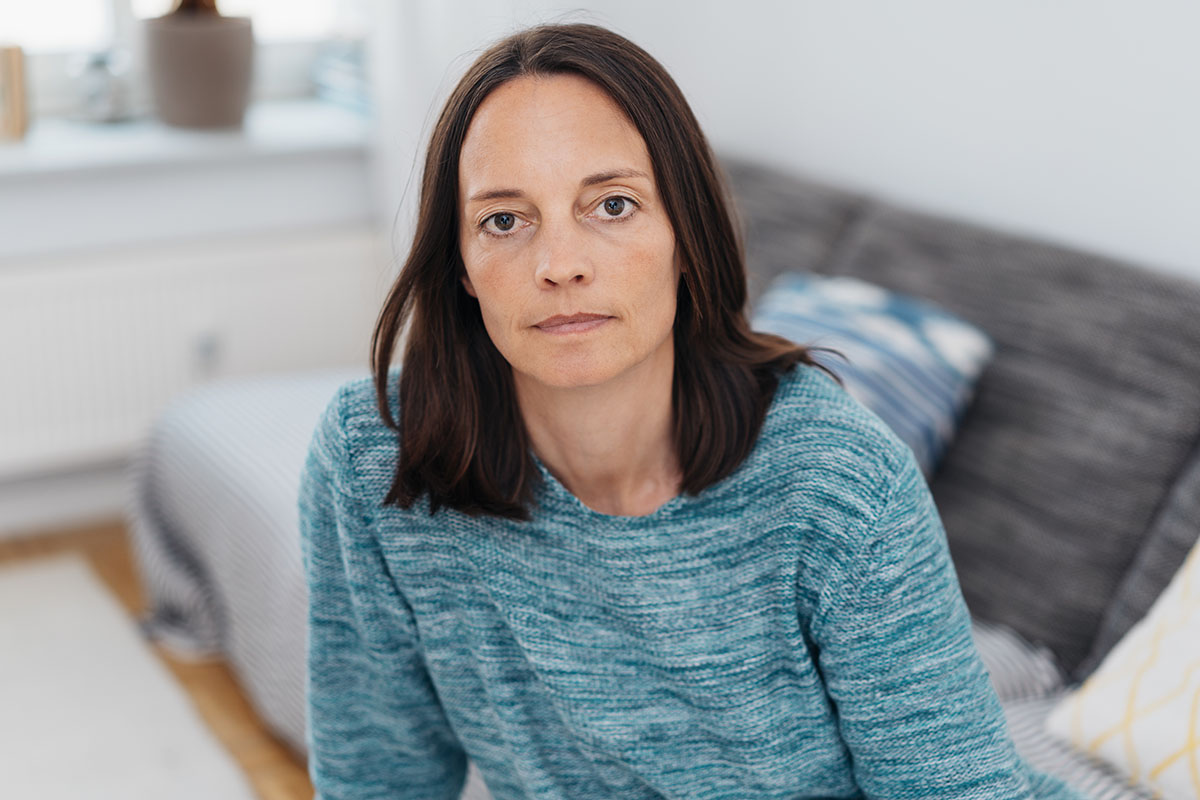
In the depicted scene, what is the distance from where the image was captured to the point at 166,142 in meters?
2.83

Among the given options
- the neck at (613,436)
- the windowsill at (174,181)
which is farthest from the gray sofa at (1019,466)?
the windowsill at (174,181)

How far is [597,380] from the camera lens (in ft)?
3.42

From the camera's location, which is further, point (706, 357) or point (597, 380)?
point (706, 357)

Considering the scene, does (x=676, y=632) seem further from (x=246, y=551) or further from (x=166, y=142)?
(x=166, y=142)

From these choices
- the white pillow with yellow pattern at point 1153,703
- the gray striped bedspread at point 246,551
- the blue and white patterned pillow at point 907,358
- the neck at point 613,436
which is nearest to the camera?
the neck at point 613,436

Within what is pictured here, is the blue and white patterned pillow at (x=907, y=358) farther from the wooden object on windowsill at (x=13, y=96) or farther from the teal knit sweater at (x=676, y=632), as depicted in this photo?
the wooden object on windowsill at (x=13, y=96)

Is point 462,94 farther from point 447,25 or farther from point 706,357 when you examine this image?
point 447,25

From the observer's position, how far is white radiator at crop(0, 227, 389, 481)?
2682mm

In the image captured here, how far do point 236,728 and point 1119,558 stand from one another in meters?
1.32

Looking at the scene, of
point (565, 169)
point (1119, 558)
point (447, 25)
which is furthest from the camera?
point (447, 25)

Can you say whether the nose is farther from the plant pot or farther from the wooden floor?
the plant pot

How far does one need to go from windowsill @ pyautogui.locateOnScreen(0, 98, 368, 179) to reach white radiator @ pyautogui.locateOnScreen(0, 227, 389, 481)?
0.60ft

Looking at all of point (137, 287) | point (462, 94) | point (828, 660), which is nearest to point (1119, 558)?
point (828, 660)

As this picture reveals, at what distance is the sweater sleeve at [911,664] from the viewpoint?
106 centimetres
